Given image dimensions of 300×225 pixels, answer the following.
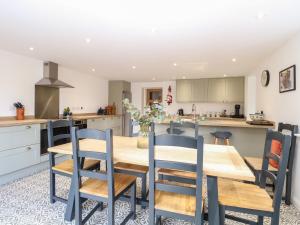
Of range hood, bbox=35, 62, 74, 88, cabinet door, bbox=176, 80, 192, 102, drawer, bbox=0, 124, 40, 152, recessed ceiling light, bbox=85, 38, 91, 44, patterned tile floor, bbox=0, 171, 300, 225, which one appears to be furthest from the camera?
cabinet door, bbox=176, 80, 192, 102

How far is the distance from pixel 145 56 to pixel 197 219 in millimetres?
3018

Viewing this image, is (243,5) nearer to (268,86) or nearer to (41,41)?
(268,86)

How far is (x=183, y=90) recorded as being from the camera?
6418 millimetres

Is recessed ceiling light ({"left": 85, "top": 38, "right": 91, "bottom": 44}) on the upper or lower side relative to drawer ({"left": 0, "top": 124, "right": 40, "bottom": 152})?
upper

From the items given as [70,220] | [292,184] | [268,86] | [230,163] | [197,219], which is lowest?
[70,220]

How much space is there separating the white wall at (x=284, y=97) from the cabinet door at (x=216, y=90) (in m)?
2.06

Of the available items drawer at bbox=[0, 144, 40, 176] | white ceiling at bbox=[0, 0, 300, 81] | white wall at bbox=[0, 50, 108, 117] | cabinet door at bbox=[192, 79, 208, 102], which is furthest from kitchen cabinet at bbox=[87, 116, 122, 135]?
cabinet door at bbox=[192, 79, 208, 102]

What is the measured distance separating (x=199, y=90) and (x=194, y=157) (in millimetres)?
4882

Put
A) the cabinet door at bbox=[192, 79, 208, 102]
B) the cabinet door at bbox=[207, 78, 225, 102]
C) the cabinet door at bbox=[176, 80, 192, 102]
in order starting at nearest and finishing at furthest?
the cabinet door at bbox=[207, 78, 225, 102]
the cabinet door at bbox=[192, 79, 208, 102]
the cabinet door at bbox=[176, 80, 192, 102]

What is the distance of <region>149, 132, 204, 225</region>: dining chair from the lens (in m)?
1.26

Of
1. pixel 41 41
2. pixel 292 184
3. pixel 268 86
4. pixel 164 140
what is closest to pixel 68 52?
pixel 41 41

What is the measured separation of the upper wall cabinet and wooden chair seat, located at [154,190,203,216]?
4.98 m

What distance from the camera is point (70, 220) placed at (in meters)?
1.95

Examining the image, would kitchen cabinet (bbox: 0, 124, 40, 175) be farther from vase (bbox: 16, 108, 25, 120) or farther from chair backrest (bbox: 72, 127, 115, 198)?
chair backrest (bbox: 72, 127, 115, 198)
